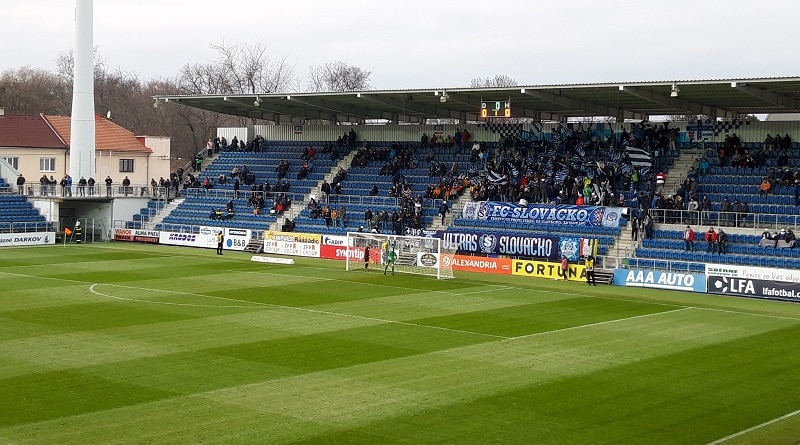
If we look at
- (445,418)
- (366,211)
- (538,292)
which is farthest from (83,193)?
(445,418)

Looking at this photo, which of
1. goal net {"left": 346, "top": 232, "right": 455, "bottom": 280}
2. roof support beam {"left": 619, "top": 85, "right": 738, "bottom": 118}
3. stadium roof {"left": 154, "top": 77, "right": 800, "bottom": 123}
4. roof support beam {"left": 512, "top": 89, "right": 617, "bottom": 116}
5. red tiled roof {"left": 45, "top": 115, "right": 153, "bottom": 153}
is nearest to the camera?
goal net {"left": 346, "top": 232, "right": 455, "bottom": 280}

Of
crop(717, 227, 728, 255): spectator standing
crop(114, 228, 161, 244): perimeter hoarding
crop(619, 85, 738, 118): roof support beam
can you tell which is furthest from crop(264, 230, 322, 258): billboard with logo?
crop(717, 227, 728, 255): spectator standing

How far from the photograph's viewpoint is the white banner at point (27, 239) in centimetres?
5247

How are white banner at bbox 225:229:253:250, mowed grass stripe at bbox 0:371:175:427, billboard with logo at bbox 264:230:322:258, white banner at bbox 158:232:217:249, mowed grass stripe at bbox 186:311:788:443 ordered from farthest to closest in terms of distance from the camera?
white banner at bbox 158:232:217:249, white banner at bbox 225:229:253:250, billboard with logo at bbox 264:230:322:258, mowed grass stripe at bbox 186:311:788:443, mowed grass stripe at bbox 0:371:175:427

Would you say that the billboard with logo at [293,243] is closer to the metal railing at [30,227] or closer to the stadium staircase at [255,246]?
the stadium staircase at [255,246]

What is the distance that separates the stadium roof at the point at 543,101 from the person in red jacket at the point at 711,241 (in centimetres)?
618

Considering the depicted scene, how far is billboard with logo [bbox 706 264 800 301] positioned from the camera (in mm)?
35812

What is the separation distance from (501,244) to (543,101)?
907cm

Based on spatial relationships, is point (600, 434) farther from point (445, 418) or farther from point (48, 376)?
point (48, 376)

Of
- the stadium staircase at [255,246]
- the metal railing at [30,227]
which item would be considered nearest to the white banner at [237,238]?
the stadium staircase at [255,246]

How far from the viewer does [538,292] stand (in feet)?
121

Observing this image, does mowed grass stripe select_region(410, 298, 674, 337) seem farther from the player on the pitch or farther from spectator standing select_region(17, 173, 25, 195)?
spectator standing select_region(17, 173, 25, 195)

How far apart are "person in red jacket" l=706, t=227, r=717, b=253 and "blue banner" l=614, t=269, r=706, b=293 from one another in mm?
3015

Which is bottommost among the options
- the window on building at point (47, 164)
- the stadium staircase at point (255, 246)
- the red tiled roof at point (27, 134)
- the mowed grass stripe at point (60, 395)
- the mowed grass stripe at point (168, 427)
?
the mowed grass stripe at point (168, 427)
